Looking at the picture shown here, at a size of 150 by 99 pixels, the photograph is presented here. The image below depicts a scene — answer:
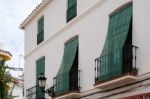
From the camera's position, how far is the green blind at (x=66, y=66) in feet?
54.1

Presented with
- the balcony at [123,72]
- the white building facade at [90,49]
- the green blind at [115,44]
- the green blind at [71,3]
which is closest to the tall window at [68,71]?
the white building facade at [90,49]

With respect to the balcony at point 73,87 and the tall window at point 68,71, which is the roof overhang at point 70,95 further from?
the tall window at point 68,71

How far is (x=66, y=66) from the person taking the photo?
16.9 m

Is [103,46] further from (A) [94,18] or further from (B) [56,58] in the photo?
(B) [56,58]

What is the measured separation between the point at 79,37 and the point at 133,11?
362 centimetres

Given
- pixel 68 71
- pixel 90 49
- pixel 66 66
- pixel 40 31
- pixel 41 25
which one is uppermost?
pixel 41 25

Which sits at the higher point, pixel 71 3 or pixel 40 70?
pixel 71 3

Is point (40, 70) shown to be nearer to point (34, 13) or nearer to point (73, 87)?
point (34, 13)

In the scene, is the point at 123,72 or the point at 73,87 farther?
the point at 73,87

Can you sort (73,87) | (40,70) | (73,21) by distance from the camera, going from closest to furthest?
(73,87), (73,21), (40,70)

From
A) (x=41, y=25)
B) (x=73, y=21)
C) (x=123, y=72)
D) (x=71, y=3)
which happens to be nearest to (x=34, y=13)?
(x=41, y=25)

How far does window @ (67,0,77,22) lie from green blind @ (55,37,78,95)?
857 mm

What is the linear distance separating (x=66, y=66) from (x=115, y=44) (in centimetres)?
353

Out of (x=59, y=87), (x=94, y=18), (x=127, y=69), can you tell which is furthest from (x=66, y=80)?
(x=127, y=69)
